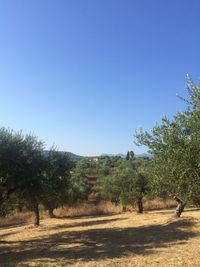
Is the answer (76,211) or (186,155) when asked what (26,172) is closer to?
(186,155)

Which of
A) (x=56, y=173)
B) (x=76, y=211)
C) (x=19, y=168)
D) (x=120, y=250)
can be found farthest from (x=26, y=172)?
(x=76, y=211)

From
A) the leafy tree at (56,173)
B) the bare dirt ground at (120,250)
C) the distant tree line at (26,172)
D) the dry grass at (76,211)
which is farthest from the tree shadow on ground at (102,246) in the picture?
the dry grass at (76,211)

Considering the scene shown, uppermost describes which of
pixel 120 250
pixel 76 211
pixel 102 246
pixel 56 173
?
pixel 56 173

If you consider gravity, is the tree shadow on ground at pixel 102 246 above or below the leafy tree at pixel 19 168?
below

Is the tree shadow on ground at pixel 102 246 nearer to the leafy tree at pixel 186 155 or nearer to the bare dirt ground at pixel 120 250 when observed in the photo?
the bare dirt ground at pixel 120 250

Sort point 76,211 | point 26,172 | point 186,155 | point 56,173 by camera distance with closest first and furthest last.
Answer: point 186,155
point 26,172
point 56,173
point 76,211

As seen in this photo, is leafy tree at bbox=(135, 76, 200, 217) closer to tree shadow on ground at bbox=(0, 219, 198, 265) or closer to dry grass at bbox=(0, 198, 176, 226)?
tree shadow on ground at bbox=(0, 219, 198, 265)

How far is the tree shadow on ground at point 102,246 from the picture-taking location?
1083cm

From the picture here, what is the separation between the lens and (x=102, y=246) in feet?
41.7

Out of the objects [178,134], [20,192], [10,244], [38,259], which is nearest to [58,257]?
[38,259]

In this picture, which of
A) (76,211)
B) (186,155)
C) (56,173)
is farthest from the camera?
(76,211)

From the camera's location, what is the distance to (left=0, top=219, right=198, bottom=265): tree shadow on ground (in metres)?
10.8

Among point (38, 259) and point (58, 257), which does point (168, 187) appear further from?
point (38, 259)

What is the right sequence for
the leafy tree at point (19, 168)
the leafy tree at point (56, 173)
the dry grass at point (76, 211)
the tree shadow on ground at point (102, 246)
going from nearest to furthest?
the tree shadow on ground at point (102, 246) → the leafy tree at point (19, 168) → the leafy tree at point (56, 173) → the dry grass at point (76, 211)
